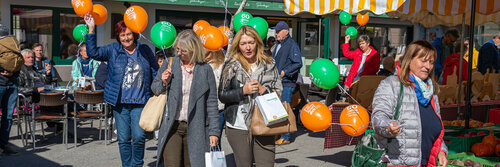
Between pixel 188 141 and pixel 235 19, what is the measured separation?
2813mm

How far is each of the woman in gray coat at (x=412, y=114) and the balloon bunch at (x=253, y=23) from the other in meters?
2.74

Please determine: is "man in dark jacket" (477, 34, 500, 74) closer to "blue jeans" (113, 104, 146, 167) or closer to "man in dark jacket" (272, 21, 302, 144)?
"man in dark jacket" (272, 21, 302, 144)

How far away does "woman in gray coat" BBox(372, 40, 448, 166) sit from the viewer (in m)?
2.89

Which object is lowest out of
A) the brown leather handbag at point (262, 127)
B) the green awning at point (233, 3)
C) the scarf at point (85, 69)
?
the brown leather handbag at point (262, 127)

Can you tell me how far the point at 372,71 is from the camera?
24.2ft

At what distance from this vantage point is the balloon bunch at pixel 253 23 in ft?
18.4

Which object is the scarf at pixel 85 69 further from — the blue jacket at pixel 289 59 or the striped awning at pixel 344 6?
the striped awning at pixel 344 6

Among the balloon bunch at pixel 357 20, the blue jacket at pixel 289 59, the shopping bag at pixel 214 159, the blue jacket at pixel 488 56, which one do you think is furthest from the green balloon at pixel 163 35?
the blue jacket at pixel 488 56

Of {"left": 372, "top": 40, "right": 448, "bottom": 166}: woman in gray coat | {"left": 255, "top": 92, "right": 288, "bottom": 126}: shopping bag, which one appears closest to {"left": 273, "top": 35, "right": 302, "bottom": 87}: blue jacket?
{"left": 255, "top": 92, "right": 288, "bottom": 126}: shopping bag

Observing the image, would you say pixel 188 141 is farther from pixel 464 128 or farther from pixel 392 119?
pixel 464 128

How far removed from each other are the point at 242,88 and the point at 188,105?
0.45m

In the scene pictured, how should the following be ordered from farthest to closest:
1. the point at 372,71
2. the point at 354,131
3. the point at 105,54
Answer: the point at 372,71 → the point at 105,54 → the point at 354,131

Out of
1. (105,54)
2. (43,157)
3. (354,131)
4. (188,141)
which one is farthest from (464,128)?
(43,157)

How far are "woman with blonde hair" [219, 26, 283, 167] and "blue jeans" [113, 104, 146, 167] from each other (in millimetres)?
1211
